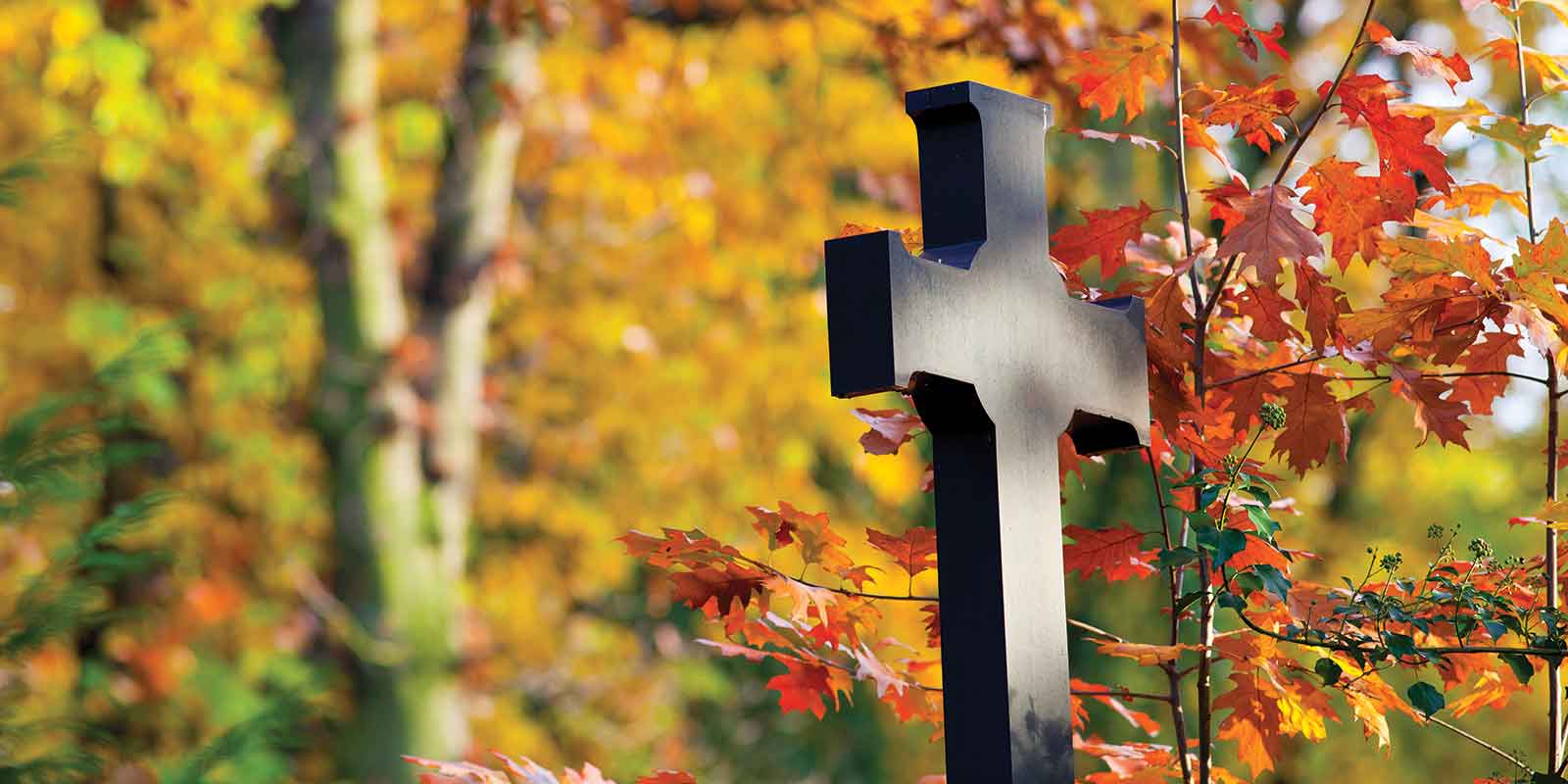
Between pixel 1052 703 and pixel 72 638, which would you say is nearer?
pixel 1052 703

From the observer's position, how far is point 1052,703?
5.85ft

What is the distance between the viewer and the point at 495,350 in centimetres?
1091

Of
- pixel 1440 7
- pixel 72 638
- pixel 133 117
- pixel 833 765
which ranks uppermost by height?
pixel 1440 7

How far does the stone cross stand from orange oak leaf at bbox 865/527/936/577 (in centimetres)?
42

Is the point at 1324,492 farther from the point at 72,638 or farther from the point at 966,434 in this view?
the point at 966,434

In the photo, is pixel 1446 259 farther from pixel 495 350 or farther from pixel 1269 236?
pixel 495 350

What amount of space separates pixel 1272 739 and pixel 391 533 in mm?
4604

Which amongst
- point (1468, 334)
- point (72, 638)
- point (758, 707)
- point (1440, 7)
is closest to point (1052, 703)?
point (1468, 334)

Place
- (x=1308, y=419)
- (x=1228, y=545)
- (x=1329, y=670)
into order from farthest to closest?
(x=1308, y=419) < (x=1329, y=670) < (x=1228, y=545)

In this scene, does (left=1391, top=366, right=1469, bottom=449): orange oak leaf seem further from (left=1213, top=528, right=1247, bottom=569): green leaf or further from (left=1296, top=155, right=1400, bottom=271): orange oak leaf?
(left=1213, top=528, right=1247, bottom=569): green leaf

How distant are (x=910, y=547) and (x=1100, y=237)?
47cm

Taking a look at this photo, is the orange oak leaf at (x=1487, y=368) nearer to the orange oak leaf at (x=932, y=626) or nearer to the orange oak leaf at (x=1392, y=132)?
the orange oak leaf at (x=1392, y=132)

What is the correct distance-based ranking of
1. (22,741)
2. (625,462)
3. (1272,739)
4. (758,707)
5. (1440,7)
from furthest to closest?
(758,707), (625,462), (1440,7), (1272,739), (22,741)

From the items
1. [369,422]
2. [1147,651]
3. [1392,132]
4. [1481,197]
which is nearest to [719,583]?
[1147,651]
